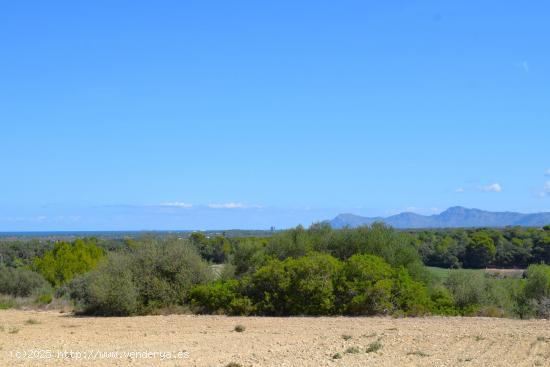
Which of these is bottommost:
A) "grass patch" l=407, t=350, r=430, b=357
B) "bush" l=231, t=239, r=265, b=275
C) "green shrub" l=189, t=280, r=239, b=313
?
"grass patch" l=407, t=350, r=430, b=357

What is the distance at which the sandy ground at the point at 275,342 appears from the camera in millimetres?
14945

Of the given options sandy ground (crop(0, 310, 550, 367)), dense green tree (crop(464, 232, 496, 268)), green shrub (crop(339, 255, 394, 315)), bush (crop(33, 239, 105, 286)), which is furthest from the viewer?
dense green tree (crop(464, 232, 496, 268))

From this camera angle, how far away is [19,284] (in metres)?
39.3

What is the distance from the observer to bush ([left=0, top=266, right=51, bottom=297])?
128ft

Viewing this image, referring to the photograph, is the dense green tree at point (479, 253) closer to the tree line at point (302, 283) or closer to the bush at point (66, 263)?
the tree line at point (302, 283)

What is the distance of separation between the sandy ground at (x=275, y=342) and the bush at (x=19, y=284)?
1511 cm

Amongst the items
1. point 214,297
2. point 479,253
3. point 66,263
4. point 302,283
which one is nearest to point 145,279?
point 214,297

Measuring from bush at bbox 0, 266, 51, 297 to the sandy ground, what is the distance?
15.1 meters

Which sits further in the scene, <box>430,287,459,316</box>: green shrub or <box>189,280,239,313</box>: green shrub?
<box>189,280,239,313</box>: green shrub

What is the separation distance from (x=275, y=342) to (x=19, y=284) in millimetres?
26382

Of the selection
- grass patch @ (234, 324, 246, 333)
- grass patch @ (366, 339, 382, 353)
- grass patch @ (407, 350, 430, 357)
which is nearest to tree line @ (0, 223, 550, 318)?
grass patch @ (234, 324, 246, 333)

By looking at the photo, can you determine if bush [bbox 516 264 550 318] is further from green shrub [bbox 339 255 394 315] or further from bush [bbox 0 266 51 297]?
bush [bbox 0 266 51 297]

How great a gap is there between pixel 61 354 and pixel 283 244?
16167mm

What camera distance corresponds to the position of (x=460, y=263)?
67.2 meters
